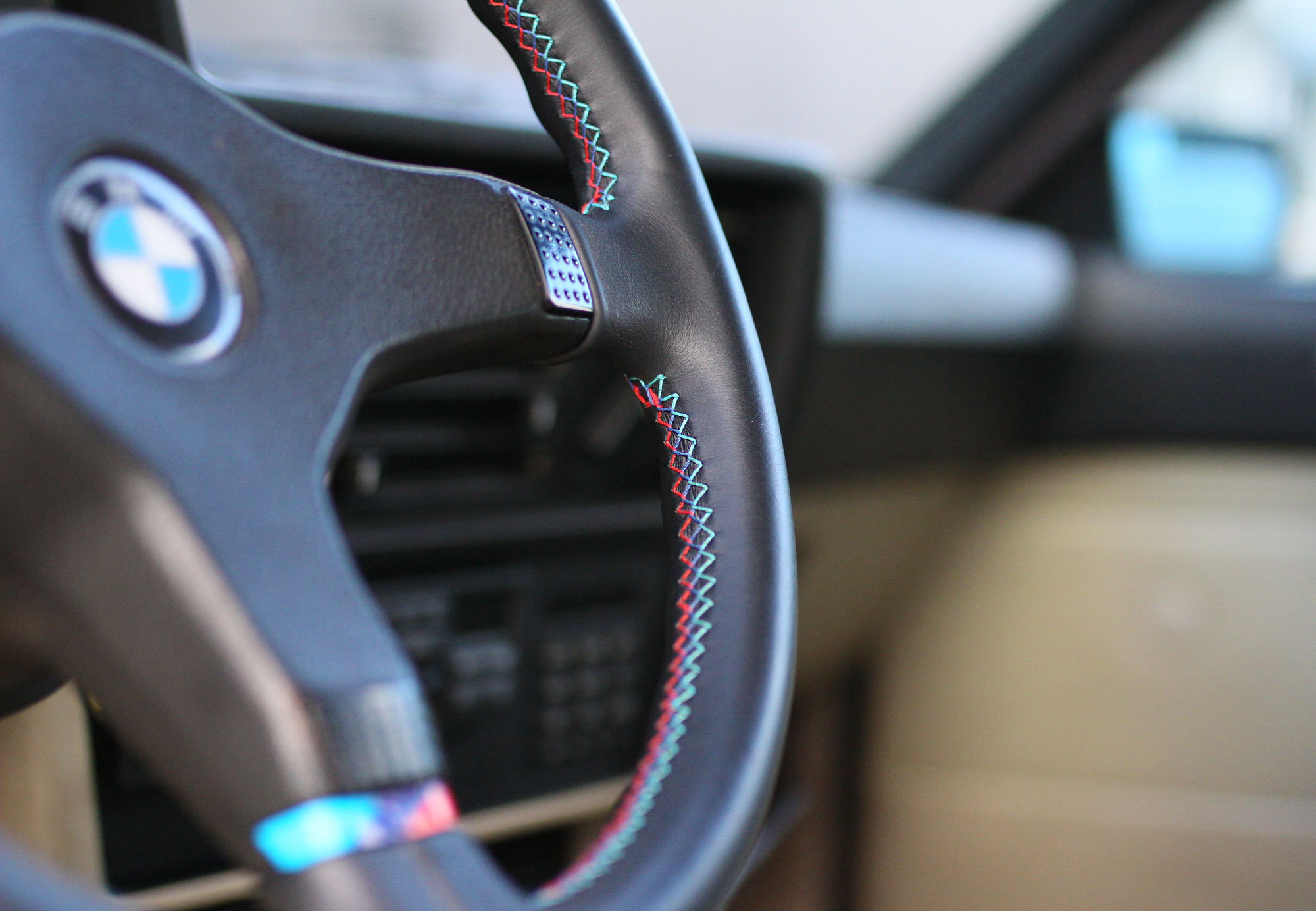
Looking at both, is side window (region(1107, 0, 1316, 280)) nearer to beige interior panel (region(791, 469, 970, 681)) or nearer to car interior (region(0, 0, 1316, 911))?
car interior (region(0, 0, 1316, 911))

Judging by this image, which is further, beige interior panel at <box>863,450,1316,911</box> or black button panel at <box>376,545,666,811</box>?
beige interior panel at <box>863,450,1316,911</box>

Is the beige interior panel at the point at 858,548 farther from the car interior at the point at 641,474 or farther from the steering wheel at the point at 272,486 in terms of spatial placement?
the steering wheel at the point at 272,486

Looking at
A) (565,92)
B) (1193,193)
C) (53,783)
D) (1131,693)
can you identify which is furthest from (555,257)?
(1193,193)

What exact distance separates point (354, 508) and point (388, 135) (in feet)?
0.83

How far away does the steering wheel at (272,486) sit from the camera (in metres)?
0.33

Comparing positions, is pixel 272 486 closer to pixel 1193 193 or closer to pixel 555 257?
pixel 555 257

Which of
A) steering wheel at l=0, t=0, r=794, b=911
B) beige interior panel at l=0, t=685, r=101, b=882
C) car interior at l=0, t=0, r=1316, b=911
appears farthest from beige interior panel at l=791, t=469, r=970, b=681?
steering wheel at l=0, t=0, r=794, b=911

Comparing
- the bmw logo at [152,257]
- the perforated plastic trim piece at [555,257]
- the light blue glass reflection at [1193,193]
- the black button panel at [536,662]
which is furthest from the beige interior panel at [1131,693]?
the bmw logo at [152,257]

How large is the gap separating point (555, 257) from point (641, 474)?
0.64 metres

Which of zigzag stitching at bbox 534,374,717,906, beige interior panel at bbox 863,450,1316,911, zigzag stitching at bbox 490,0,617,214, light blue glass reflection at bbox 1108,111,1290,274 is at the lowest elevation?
beige interior panel at bbox 863,450,1316,911

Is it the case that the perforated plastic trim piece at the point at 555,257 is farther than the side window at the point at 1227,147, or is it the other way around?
the side window at the point at 1227,147

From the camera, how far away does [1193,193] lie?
1693mm

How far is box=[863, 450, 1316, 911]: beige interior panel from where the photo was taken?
1421 millimetres

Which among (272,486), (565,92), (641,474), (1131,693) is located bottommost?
(1131,693)
